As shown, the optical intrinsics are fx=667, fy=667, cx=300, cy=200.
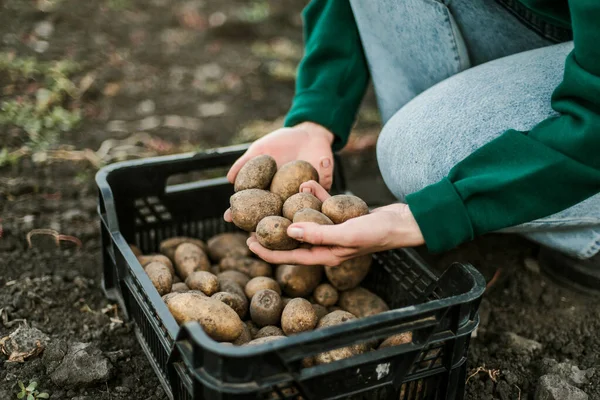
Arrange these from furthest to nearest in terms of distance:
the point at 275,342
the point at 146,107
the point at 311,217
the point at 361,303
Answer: the point at 146,107, the point at 361,303, the point at 311,217, the point at 275,342

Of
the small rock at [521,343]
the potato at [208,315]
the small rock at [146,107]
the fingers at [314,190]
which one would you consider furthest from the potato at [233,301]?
the small rock at [146,107]

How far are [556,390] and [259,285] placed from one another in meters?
0.76

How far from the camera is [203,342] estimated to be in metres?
1.16

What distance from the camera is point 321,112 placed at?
1.97 m

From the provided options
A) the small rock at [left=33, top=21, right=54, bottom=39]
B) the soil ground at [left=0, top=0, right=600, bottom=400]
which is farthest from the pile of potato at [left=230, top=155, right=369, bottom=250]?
the small rock at [left=33, top=21, right=54, bottom=39]

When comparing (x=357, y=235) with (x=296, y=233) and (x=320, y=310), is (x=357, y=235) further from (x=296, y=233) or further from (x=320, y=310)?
(x=320, y=310)

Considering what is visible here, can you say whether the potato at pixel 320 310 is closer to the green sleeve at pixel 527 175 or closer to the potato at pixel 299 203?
the potato at pixel 299 203

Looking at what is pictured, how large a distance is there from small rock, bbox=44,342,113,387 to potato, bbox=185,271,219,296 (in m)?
0.28

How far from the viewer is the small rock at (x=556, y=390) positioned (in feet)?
4.98

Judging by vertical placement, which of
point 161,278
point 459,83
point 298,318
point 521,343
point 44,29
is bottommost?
point 521,343

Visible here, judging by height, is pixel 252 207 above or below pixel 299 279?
above

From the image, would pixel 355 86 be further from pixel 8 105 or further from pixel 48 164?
pixel 8 105

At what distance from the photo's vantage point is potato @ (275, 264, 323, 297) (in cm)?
176

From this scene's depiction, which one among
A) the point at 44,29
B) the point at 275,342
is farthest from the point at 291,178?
the point at 44,29
